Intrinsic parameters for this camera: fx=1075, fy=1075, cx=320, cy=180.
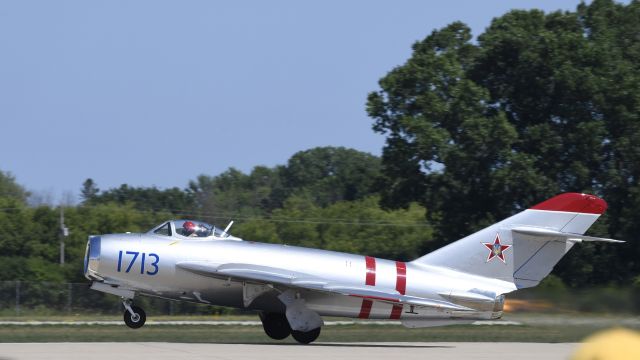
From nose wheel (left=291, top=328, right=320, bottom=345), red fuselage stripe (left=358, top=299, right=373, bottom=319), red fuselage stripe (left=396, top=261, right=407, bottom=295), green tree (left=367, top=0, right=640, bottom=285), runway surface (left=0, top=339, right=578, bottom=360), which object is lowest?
runway surface (left=0, top=339, right=578, bottom=360)

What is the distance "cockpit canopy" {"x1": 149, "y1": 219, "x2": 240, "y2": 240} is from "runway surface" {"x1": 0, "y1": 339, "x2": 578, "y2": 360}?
2.80 m

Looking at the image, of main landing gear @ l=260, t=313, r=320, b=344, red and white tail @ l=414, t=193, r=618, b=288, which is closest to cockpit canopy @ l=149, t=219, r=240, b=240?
main landing gear @ l=260, t=313, r=320, b=344

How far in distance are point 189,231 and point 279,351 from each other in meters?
4.47

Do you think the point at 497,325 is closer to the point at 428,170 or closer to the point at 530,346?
the point at 530,346

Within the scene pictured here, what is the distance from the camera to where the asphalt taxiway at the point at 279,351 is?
1655cm

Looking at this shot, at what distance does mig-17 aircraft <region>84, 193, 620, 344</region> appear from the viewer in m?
20.8

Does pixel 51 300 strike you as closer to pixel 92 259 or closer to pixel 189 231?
pixel 92 259

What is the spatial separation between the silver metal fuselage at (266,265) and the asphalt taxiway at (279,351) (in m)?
0.90

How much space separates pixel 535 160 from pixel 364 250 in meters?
20.5

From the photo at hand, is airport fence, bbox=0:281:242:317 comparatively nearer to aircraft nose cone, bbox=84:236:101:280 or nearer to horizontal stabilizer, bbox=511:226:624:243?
aircraft nose cone, bbox=84:236:101:280

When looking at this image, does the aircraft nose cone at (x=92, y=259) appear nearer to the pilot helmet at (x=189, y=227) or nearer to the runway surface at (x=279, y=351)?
the pilot helmet at (x=189, y=227)

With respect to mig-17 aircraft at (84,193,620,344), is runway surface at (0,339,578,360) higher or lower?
lower

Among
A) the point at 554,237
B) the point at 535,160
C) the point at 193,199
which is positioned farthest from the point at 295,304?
the point at 193,199

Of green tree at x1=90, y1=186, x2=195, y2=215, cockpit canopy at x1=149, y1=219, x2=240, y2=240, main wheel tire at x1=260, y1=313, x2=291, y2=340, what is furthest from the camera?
green tree at x1=90, y1=186, x2=195, y2=215
